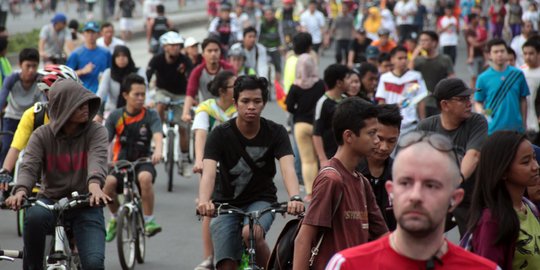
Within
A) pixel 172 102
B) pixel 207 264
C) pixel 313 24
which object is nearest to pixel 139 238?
pixel 207 264

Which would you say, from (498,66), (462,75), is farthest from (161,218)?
(462,75)

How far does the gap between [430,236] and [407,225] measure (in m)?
0.11

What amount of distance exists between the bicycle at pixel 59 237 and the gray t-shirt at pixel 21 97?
521cm

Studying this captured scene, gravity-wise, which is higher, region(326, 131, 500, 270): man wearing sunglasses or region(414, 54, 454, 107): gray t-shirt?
region(326, 131, 500, 270): man wearing sunglasses

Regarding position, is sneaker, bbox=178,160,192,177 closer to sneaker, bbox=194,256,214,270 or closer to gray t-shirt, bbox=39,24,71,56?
gray t-shirt, bbox=39,24,71,56

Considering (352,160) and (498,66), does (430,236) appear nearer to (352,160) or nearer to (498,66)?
(352,160)

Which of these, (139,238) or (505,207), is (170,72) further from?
(505,207)

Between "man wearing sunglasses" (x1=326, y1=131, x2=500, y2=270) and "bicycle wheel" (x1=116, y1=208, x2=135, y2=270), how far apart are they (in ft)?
20.3

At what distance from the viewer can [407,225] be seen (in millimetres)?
3658

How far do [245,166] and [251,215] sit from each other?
1.40ft

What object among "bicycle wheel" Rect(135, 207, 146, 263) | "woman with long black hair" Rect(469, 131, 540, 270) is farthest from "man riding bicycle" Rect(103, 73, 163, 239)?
"woman with long black hair" Rect(469, 131, 540, 270)

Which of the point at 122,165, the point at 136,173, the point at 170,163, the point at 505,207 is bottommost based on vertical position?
the point at 170,163

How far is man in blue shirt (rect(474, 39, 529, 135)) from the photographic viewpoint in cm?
1218

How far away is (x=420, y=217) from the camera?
3.66 metres
